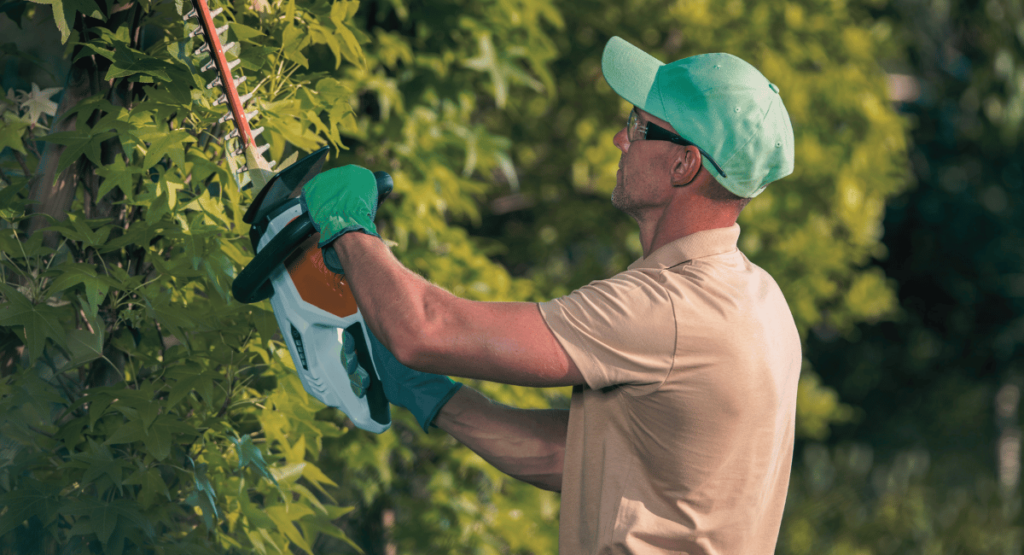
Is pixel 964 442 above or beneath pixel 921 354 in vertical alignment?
beneath

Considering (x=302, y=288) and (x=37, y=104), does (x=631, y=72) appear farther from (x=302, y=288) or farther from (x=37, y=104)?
(x=37, y=104)

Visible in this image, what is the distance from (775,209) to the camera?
502 cm

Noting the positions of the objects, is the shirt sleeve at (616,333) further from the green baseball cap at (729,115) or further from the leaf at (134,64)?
the leaf at (134,64)

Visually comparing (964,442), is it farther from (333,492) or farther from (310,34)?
(310,34)

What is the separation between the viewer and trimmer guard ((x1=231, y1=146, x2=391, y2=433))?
5.86 ft

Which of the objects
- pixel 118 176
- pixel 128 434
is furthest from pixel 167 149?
pixel 128 434

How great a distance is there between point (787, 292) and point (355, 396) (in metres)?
3.74

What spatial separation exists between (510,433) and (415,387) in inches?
10.3

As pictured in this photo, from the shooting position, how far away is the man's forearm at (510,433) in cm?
211

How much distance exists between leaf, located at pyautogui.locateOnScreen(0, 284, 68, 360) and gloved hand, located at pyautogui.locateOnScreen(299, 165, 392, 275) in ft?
1.89

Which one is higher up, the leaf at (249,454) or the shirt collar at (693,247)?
the shirt collar at (693,247)

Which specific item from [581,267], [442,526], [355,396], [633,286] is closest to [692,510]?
[633,286]

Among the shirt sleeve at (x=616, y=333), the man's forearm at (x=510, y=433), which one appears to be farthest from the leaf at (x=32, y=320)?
the shirt sleeve at (x=616, y=333)

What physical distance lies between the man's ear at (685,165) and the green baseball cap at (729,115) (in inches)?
0.9
